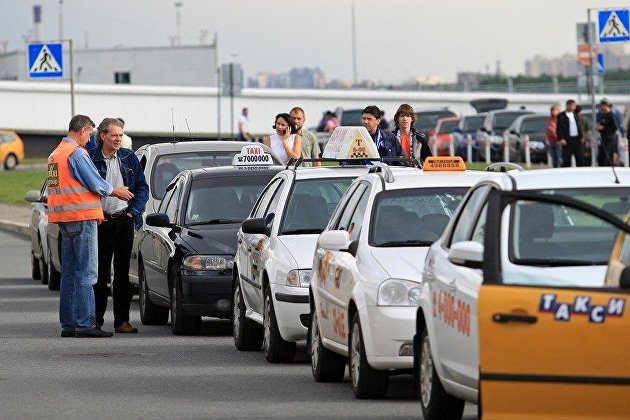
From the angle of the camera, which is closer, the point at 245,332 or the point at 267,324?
the point at 267,324

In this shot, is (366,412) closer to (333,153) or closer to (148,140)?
(333,153)

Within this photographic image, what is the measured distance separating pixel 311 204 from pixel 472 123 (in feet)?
127

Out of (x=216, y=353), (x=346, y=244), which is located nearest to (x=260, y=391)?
(x=346, y=244)

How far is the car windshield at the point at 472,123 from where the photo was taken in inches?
2056

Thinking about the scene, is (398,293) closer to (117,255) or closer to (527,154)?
(117,255)

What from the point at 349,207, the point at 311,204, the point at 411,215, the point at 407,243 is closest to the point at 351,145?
the point at 311,204

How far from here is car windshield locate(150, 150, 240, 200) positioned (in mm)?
19344

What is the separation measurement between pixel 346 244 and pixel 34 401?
7.02 feet

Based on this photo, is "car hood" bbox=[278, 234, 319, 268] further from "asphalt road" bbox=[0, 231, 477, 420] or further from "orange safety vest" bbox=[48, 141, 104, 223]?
"orange safety vest" bbox=[48, 141, 104, 223]

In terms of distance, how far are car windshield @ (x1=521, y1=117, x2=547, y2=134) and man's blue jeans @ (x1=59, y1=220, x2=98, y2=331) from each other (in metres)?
34.6

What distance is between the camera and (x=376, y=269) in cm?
1105

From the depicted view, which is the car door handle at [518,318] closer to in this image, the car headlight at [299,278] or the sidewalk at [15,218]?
the car headlight at [299,278]

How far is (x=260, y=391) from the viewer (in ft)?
38.1

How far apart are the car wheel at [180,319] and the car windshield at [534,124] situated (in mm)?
34211
